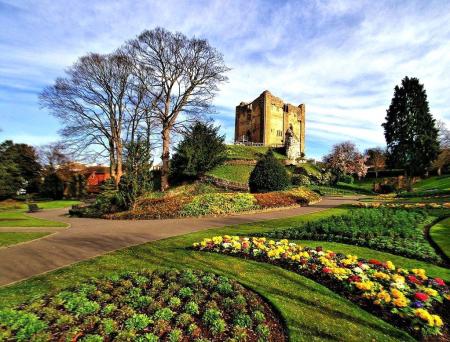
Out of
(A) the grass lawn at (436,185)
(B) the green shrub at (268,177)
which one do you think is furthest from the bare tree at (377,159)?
(B) the green shrub at (268,177)

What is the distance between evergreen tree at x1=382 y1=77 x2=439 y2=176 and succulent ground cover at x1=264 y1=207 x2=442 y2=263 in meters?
26.5

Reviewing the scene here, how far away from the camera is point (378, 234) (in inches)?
390

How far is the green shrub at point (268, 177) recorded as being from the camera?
22562mm

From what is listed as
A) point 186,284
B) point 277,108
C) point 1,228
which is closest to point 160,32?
point 1,228

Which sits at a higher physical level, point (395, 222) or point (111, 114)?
point (111, 114)

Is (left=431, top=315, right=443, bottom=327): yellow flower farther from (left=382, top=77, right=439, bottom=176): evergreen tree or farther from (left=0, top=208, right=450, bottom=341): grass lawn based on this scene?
(left=382, top=77, right=439, bottom=176): evergreen tree

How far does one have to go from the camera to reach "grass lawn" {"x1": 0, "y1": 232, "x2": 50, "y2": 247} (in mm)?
10031

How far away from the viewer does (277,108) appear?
61000 millimetres

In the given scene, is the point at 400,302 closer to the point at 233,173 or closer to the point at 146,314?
the point at 146,314

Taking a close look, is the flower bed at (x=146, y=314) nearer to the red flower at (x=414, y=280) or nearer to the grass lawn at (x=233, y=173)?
the red flower at (x=414, y=280)

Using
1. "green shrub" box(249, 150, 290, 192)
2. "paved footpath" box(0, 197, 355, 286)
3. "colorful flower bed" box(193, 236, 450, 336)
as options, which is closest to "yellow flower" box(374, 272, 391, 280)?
"colorful flower bed" box(193, 236, 450, 336)

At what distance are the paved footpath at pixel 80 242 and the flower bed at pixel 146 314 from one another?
2808 mm

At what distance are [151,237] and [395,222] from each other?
10.0 metres

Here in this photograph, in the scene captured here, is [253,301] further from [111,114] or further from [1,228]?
[111,114]
